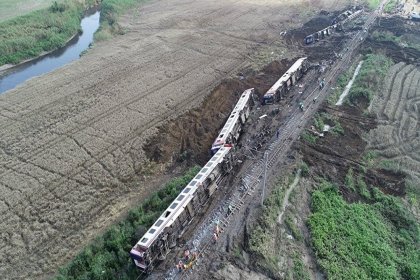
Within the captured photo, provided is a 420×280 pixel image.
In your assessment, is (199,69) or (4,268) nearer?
(4,268)

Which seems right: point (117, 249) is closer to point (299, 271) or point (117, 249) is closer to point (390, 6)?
point (299, 271)

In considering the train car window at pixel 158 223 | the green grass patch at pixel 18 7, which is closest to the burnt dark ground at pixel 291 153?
the train car window at pixel 158 223

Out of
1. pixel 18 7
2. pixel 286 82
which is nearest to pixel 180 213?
pixel 286 82

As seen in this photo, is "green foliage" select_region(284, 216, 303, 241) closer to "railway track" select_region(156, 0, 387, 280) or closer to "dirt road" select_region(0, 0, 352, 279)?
"railway track" select_region(156, 0, 387, 280)

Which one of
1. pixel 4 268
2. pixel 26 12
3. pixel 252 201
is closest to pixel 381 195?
pixel 252 201

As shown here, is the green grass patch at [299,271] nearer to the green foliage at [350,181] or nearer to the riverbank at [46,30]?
the green foliage at [350,181]

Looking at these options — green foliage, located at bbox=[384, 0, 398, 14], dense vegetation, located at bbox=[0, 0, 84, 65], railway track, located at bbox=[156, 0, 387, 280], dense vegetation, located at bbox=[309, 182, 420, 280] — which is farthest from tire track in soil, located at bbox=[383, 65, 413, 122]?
dense vegetation, located at bbox=[0, 0, 84, 65]

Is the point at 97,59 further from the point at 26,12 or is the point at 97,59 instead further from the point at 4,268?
the point at 4,268
